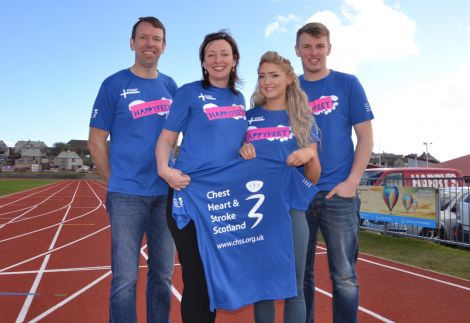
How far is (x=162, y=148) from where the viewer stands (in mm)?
2502

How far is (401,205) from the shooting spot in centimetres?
967

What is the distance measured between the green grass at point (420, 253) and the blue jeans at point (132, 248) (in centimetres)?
553

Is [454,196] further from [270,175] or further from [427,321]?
[270,175]

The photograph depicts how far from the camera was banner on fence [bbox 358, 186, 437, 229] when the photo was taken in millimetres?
9062

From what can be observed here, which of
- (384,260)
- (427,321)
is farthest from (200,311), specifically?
(384,260)

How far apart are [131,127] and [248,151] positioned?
0.94m

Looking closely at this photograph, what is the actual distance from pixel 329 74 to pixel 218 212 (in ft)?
4.47

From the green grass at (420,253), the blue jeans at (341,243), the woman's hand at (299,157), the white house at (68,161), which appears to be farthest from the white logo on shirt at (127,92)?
the white house at (68,161)

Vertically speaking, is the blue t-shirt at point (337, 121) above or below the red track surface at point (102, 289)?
above

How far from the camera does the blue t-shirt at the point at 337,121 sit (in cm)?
288

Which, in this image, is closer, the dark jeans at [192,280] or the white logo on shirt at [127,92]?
the dark jeans at [192,280]

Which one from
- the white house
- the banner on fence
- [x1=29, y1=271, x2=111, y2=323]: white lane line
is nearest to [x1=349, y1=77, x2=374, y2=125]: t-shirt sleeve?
[x1=29, y1=271, x2=111, y2=323]: white lane line

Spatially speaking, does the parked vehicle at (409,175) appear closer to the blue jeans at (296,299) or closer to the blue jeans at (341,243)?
the blue jeans at (341,243)

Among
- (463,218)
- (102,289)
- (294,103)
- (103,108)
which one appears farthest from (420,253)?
(103,108)
